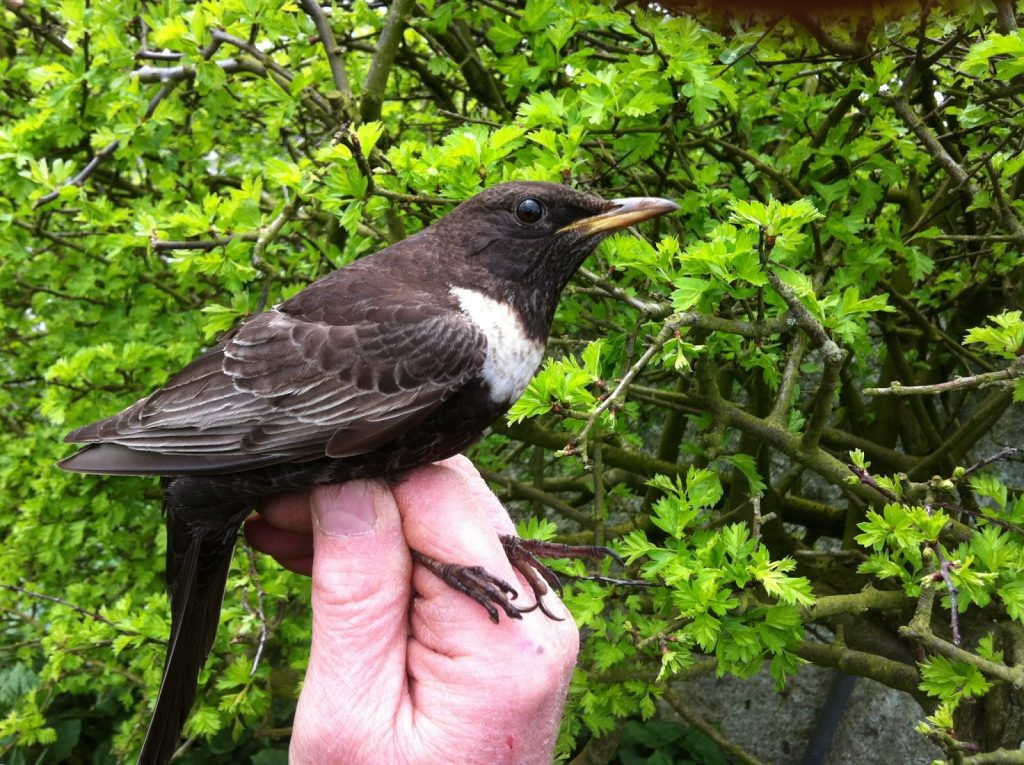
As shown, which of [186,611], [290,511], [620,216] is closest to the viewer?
[620,216]

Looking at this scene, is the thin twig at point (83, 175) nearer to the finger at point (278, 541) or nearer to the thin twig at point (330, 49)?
the thin twig at point (330, 49)

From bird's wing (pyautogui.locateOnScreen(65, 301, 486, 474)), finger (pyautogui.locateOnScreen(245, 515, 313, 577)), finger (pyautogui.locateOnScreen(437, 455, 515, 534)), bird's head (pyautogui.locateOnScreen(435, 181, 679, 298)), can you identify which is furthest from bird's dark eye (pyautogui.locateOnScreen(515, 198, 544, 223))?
Result: finger (pyautogui.locateOnScreen(245, 515, 313, 577))

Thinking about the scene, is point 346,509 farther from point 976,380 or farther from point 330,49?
point 330,49

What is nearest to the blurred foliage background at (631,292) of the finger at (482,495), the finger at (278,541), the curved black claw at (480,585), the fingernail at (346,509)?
the finger at (482,495)

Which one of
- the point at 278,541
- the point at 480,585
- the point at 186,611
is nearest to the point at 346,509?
the point at 480,585

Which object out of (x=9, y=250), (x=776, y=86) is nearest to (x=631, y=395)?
(x=776, y=86)

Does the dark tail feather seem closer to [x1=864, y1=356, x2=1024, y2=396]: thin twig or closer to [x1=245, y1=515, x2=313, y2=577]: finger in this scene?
[x1=245, y1=515, x2=313, y2=577]: finger

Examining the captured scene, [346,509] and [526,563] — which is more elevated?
[346,509]
